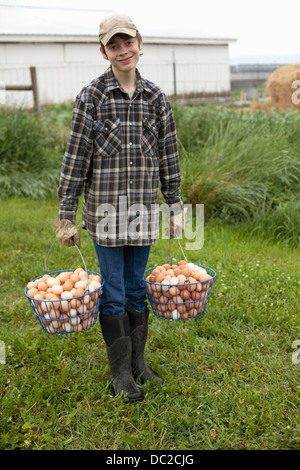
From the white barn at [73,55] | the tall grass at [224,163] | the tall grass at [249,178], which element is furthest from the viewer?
the white barn at [73,55]

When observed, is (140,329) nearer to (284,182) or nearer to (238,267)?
(238,267)

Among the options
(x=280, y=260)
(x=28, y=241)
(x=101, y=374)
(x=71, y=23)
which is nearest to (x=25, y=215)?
(x=28, y=241)

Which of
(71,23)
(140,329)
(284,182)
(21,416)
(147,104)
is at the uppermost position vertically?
(71,23)

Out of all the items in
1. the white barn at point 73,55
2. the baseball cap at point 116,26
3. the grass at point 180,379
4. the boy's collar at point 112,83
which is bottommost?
the grass at point 180,379

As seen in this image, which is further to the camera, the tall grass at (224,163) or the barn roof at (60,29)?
the barn roof at (60,29)

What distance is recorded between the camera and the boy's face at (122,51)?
2.59m

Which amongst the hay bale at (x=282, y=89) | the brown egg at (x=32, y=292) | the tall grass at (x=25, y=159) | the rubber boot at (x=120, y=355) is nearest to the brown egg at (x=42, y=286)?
the brown egg at (x=32, y=292)

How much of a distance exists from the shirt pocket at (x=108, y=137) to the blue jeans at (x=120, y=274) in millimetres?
520

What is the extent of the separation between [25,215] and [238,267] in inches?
117

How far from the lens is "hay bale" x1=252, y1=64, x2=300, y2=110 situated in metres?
10.2

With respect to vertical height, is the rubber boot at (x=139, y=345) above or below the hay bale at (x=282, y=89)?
below

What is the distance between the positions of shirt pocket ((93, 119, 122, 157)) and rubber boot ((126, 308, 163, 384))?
3.16 feet

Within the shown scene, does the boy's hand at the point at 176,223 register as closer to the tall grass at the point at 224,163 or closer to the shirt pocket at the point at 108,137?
the shirt pocket at the point at 108,137

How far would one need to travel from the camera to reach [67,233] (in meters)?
2.73
